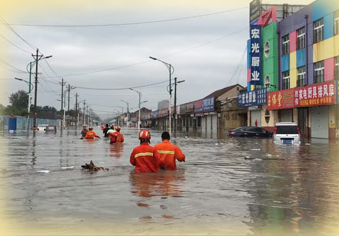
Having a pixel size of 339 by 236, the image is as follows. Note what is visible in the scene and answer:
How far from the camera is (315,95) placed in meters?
31.5

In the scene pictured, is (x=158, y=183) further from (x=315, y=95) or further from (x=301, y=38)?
(x=301, y=38)

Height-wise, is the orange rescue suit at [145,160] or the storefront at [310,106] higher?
the storefront at [310,106]

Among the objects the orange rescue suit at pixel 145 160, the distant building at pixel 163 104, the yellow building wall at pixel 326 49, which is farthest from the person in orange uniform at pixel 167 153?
the distant building at pixel 163 104

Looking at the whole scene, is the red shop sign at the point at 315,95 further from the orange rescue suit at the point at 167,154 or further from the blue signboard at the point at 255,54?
the orange rescue suit at the point at 167,154

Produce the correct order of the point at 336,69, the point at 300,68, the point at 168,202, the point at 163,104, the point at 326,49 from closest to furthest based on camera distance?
the point at 168,202, the point at 336,69, the point at 326,49, the point at 300,68, the point at 163,104

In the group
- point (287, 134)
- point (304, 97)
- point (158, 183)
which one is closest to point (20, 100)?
point (304, 97)

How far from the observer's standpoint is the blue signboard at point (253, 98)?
138ft

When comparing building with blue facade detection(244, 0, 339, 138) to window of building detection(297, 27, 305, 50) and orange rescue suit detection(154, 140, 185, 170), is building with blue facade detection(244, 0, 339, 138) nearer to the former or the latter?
window of building detection(297, 27, 305, 50)

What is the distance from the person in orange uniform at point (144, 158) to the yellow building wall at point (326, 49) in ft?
86.8

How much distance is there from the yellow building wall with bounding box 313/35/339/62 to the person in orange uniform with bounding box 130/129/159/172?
26.5 metres

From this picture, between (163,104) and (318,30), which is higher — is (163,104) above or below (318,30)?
below

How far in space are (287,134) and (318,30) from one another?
12597mm

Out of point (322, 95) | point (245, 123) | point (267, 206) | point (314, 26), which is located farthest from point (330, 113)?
point (267, 206)

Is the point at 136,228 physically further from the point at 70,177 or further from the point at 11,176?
the point at 11,176
